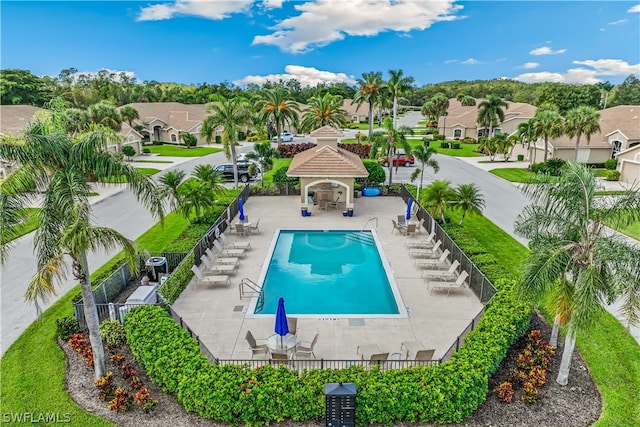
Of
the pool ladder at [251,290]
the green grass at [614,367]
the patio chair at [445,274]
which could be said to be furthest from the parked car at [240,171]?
the green grass at [614,367]

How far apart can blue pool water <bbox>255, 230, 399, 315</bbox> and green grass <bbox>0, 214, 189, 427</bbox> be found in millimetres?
5853

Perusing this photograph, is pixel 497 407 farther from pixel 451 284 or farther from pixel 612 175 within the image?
pixel 612 175

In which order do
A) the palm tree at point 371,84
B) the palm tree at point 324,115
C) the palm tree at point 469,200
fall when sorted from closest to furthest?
the palm tree at point 469,200 < the palm tree at point 324,115 < the palm tree at point 371,84

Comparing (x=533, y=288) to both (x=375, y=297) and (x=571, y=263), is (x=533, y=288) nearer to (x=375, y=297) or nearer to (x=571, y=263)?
(x=571, y=263)

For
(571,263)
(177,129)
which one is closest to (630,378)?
(571,263)

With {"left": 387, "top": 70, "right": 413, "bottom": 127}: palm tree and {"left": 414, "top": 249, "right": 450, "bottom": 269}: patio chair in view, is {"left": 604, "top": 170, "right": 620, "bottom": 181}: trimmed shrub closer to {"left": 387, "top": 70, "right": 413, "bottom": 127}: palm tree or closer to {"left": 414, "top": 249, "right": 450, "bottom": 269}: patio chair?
{"left": 387, "top": 70, "right": 413, "bottom": 127}: palm tree

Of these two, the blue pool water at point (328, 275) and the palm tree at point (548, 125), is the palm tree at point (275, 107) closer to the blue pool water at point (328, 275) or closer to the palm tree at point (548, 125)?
the palm tree at point (548, 125)

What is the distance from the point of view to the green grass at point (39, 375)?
29.3ft

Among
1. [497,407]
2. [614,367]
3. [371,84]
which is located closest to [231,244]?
[497,407]

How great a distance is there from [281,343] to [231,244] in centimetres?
912

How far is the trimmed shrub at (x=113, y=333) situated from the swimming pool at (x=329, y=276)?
3.94 metres

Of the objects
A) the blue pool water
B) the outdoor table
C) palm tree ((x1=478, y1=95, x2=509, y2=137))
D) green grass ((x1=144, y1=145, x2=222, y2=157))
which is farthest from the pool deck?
palm tree ((x1=478, y1=95, x2=509, y2=137))

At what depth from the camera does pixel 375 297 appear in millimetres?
14867

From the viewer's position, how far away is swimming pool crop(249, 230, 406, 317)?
46.3 ft
